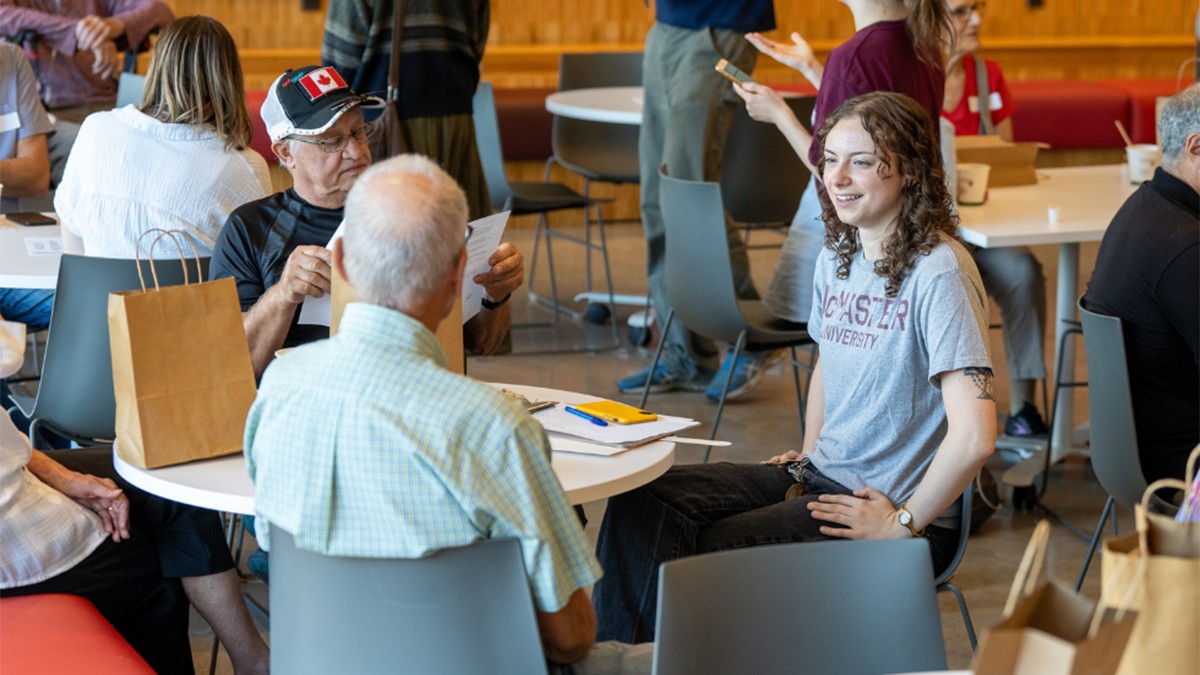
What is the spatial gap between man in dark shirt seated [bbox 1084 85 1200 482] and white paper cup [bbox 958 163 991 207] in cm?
108

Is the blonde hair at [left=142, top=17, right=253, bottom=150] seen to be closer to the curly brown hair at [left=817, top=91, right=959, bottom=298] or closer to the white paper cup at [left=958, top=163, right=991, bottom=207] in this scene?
the curly brown hair at [left=817, top=91, right=959, bottom=298]

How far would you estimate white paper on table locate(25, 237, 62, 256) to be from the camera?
10.2 ft

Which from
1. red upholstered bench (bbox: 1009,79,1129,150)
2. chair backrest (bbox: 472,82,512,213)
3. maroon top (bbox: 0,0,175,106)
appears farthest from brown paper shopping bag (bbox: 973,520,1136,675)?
red upholstered bench (bbox: 1009,79,1129,150)

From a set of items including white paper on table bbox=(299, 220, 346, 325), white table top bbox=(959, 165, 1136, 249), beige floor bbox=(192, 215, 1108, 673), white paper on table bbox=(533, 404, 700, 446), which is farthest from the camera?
white table top bbox=(959, 165, 1136, 249)

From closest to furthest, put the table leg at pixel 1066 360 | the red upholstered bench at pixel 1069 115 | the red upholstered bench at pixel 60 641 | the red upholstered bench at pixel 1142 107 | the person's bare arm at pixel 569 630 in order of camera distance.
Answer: the person's bare arm at pixel 569 630, the red upholstered bench at pixel 60 641, the table leg at pixel 1066 360, the red upholstered bench at pixel 1069 115, the red upholstered bench at pixel 1142 107

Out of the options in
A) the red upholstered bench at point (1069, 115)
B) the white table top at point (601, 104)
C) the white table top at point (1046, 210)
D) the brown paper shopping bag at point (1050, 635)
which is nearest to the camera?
the brown paper shopping bag at point (1050, 635)

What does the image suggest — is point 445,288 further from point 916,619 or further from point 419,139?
point 419,139

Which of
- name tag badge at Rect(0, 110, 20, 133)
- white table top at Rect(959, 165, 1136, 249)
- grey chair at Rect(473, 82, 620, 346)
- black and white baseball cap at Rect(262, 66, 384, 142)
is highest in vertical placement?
black and white baseball cap at Rect(262, 66, 384, 142)

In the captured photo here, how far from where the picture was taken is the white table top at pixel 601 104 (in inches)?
186

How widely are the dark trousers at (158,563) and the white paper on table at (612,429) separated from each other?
66 cm

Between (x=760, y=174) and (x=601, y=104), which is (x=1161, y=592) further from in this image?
(x=601, y=104)

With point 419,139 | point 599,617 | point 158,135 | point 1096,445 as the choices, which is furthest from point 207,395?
point 419,139

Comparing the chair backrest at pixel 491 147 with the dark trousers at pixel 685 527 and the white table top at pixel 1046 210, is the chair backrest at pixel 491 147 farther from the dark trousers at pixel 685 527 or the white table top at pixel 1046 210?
the dark trousers at pixel 685 527

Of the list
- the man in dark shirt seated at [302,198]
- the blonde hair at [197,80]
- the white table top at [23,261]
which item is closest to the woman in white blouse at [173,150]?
the blonde hair at [197,80]
